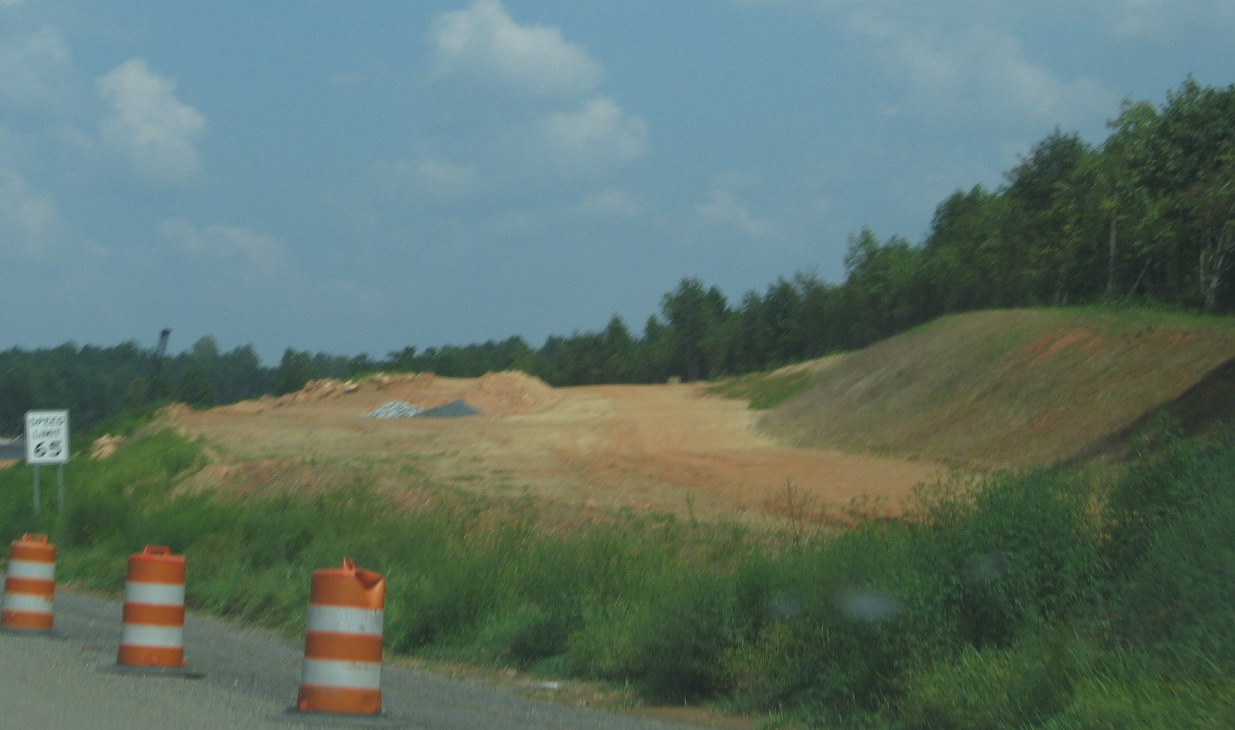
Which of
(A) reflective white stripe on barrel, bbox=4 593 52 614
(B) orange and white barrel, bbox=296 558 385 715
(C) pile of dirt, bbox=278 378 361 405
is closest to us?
(B) orange and white barrel, bbox=296 558 385 715

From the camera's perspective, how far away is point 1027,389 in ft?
118

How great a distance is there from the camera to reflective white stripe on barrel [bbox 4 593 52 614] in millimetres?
14945

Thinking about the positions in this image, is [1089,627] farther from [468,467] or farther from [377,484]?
[468,467]

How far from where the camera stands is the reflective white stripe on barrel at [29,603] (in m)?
14.9

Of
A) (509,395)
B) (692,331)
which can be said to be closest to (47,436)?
(509,395)

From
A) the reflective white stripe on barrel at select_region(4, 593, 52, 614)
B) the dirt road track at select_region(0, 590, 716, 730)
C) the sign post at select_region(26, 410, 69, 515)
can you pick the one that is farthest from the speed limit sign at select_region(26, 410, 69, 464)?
the dirt road track at select_region(0, 590, 716, 730)

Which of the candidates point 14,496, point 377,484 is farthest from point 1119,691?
point 14,496

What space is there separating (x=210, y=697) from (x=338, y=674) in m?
2.16

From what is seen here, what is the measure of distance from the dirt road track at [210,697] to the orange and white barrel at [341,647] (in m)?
0.25

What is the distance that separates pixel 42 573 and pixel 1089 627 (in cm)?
1116

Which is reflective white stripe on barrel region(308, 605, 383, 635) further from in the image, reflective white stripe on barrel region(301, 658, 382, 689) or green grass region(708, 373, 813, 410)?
green grass region(708, 373, 813, 410)

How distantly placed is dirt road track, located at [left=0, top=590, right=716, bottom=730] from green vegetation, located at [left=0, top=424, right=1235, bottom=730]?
45.6 inches

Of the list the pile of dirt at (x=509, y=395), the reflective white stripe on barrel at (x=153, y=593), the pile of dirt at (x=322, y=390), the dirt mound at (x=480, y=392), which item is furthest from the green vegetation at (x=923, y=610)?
the pile of dirt at (x=322, y=390)

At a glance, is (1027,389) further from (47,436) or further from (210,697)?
(210,697)
